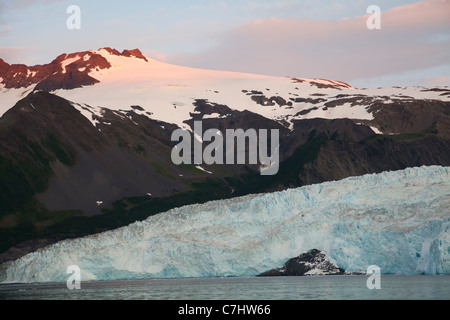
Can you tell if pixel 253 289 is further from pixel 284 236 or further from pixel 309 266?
pixel 309 266

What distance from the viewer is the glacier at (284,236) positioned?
72.6 meters

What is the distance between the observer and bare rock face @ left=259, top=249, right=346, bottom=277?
250 feet

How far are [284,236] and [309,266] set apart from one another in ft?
12.0

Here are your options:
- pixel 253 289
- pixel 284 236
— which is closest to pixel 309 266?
pixel 284 236

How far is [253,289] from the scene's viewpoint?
64.6 metres

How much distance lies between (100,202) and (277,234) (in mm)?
117431

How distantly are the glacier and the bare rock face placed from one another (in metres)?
0.53

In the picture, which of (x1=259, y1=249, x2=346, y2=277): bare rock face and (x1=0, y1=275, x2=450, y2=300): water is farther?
(x1=259, y1=249, x2=346, y2=277): bare rock face

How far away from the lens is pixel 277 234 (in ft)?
253

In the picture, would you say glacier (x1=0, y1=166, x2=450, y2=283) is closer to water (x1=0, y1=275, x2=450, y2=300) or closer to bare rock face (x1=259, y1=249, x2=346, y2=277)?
bare rock face (x1=259, y1=249, x2=346, y2=277)

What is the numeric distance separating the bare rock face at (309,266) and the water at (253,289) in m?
2.34

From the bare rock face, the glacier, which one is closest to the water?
the glacier
